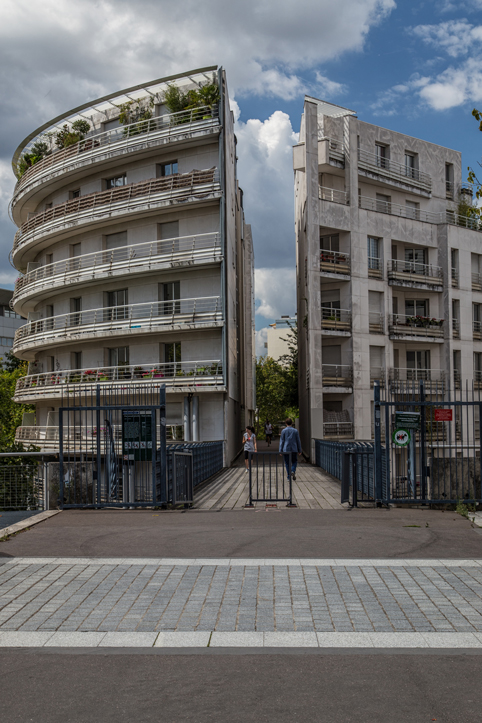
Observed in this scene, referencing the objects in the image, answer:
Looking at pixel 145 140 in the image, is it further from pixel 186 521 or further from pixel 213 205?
pixel 186 521

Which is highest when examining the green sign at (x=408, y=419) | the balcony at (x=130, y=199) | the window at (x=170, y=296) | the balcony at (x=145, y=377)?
the balcony at (x=130, y=199)

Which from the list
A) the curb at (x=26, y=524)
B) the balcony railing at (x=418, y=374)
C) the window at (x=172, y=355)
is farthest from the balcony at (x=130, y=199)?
the curb at (x=26, y=524)

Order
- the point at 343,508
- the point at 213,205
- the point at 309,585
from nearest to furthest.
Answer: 1. the point at 309,585
2. the point at 343,508
3. the point at 213,205

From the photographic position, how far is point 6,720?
3811 millimetres

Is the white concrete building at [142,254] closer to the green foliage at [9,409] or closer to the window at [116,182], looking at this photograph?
the window at [116,182]

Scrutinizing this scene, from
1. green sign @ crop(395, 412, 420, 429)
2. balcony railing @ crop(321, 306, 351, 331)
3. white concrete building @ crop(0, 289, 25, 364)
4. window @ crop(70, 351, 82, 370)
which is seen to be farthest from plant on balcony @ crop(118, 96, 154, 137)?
white concrete building @ crop(0, 289, 25, 364)

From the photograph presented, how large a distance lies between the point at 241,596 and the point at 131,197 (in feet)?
89.9

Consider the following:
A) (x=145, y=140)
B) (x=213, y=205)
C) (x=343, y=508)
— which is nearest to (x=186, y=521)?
(x=343, y=508)

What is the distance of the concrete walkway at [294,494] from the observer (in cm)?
1270

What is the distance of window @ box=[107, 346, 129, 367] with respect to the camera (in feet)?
105

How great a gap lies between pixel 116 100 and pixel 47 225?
7701 millimetres

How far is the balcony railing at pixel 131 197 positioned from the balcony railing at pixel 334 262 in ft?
27.0

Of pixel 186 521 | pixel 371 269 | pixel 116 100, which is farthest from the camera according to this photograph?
pixel 371 269

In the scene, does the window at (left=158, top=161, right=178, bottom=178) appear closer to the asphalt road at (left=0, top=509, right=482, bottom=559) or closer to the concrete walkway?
the concrete walkway
